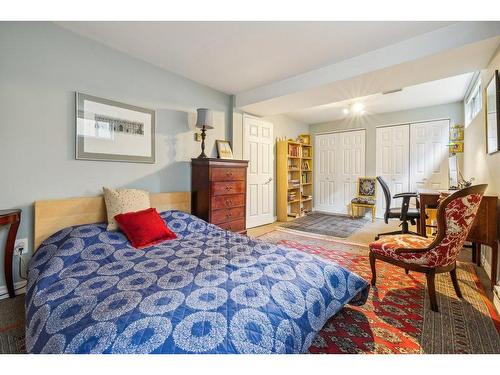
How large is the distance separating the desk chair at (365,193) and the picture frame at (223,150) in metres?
3.34

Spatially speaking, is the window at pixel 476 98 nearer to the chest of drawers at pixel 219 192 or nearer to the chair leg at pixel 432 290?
the chair leg at pixel 432 290

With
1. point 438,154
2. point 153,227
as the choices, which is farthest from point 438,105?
point 153,227

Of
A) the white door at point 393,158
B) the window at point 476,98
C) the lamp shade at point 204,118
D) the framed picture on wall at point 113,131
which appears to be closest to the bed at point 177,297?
the framed picture on wall at point 113,131

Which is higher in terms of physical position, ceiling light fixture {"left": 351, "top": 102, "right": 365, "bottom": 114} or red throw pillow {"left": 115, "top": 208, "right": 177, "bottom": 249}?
ceiling light fixture {"left": 351, "top": 102, "right": 365, "bottom": 114}

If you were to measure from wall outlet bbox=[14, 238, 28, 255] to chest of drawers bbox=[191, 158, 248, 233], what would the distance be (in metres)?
1.72

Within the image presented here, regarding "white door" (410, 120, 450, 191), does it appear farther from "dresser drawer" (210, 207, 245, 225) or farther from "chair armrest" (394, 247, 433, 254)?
"dresser drawer" (210, 207, 245, 225)

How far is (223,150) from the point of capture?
12.4 feet

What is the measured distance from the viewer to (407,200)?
Result: 11.1 ft

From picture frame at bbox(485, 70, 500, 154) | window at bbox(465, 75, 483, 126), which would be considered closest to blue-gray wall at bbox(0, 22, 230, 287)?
picture frame at bbox(485, 70, 500, 154)

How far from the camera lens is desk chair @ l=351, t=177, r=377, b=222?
530 centimetres

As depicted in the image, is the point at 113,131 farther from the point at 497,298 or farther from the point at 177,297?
the point at 497,298

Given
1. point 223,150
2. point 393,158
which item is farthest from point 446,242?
point 393,158
